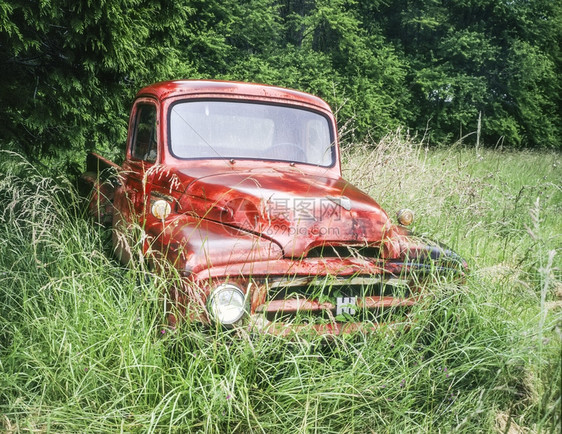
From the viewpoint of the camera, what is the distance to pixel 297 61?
16109mm

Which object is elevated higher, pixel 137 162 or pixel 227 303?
pixel 137 162

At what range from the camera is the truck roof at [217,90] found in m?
3.50

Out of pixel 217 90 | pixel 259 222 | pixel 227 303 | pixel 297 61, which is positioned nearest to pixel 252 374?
pixel 227 303

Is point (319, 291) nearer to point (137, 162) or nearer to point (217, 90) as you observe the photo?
point (217, 90)

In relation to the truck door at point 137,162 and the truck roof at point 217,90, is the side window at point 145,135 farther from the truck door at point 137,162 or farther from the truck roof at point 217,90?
the truck roof at point 217,90

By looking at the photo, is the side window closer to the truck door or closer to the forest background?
the truck door

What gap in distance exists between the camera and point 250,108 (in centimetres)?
361

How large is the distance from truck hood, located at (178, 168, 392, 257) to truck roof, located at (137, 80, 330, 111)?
0.82 meters

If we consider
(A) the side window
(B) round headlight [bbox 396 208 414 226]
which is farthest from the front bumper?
(A) the side window

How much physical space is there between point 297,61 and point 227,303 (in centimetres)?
1493

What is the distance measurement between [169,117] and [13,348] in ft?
5.83

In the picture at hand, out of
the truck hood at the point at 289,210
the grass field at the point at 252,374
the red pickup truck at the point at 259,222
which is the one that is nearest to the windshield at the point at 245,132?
the red pickup truck at the point at 259,222

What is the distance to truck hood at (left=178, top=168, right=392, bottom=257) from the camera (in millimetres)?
2645

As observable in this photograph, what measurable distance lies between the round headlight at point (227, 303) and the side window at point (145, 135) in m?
1.54
